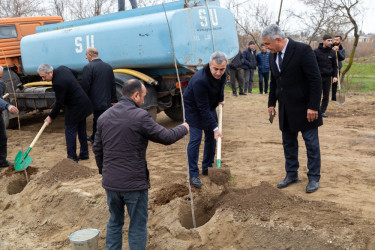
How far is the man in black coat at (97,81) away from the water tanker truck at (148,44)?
675mm

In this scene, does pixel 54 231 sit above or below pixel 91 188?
below

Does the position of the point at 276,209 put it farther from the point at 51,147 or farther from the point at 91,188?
the point at 51,147

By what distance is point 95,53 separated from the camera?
6059mm

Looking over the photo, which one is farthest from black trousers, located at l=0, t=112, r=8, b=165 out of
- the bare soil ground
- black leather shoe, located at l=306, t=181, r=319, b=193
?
black leather shoe, located at l=306, t=181, r=319, b=193

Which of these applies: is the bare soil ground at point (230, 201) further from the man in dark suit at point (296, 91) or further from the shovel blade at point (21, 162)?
the man in dark suit at point (296, 91)

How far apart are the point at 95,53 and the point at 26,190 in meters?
2.46

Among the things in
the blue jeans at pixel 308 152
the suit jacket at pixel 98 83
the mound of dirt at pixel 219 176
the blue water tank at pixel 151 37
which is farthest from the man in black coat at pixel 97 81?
the blue jeans at pixel 308 152

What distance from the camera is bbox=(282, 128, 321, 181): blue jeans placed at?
4.02 meters

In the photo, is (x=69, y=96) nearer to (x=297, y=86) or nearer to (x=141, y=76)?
(x=141, y=76)

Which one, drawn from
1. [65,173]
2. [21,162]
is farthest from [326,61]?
[21,162]

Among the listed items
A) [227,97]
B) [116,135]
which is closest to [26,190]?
[116,135]

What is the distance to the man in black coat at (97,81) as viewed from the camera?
5.93 m

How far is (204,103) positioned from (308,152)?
1323 millimetres

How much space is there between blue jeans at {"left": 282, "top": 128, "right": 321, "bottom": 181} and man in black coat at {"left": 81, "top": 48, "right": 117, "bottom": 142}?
319 cm
